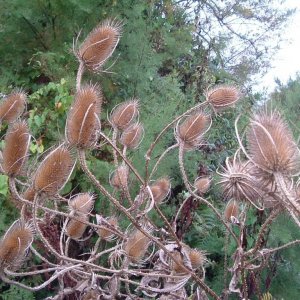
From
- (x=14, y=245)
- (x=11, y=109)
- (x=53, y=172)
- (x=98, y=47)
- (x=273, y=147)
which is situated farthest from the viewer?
(x=11, y=109)

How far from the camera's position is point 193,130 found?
152 centimetres

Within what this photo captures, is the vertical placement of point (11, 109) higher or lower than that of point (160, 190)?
higher

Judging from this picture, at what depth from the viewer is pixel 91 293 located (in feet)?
4.96

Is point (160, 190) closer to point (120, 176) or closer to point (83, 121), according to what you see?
point (120, 176)

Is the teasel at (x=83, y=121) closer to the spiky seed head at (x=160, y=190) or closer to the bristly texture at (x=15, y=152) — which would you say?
the bristly texture at (x=15, y=152)

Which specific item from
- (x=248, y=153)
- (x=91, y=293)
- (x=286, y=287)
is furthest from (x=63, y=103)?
(x=248, y=153)

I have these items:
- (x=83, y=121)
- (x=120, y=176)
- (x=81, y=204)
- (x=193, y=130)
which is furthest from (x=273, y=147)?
(x=81, y=204)

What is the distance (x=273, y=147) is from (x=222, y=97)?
698mm

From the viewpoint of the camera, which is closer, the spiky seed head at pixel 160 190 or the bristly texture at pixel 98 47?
the bristly texture at pixel 98 47

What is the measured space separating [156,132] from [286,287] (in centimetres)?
101

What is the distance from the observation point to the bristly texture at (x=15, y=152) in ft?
4.25

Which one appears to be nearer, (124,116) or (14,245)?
(14,245)

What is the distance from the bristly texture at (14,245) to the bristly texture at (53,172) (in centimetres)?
15

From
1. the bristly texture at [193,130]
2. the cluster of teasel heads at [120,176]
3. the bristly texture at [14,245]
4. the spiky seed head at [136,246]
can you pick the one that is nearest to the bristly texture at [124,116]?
the cluster of teasel heads at [120,176]
